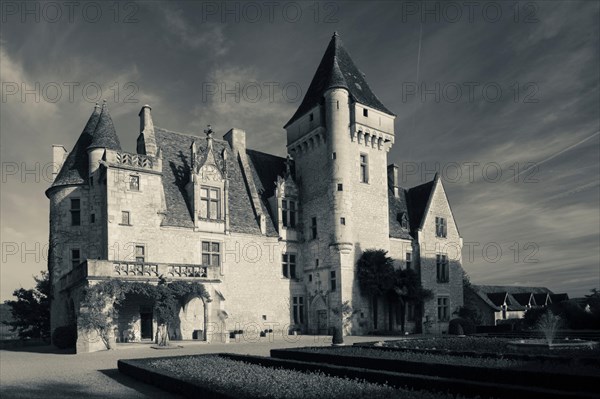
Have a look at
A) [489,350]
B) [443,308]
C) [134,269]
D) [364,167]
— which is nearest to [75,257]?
[134,269]

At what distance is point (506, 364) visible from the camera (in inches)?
534

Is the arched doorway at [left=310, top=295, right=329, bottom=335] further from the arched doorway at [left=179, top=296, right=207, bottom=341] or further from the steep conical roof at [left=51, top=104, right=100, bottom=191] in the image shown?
the steep conical roof at [left=51, top=104, right=100, bottom=191]

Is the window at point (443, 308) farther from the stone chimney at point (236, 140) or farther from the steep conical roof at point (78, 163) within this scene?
the steep conical roof at point (78, 163)

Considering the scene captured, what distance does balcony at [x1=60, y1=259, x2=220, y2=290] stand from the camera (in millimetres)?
24469

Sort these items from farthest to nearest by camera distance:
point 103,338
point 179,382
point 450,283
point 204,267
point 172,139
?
point 450,283 < point 172,139 < point 204,267 < point 103,338 < point 179,382

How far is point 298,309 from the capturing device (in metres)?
35.3

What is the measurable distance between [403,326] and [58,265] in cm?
2213

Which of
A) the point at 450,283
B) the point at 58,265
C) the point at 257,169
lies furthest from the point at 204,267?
the point at 450,283

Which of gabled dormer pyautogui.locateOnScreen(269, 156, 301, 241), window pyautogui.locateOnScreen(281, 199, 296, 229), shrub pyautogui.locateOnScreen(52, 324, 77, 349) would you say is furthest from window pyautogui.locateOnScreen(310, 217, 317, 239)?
shrub pyautogui.locateOnScreen(52, 324, 77, 349)

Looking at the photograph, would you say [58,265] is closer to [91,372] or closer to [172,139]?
[172,139]

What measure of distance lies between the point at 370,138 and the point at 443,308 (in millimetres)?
14601

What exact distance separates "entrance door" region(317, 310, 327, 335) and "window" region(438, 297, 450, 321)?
10391 mm

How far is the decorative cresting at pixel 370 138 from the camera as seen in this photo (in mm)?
35656

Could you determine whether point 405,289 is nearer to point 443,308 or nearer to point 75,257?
point 443,308
